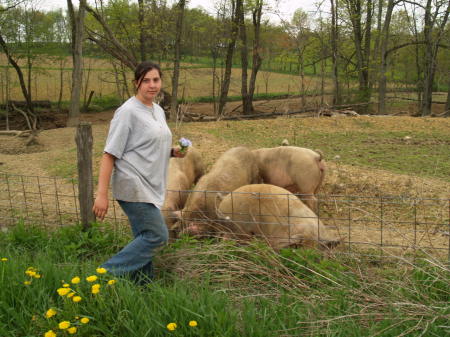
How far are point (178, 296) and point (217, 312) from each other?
0.29m

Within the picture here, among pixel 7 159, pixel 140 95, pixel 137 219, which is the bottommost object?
pixel 7 159

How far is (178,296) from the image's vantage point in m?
3.17

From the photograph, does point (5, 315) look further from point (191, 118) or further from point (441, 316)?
point (191, 118)

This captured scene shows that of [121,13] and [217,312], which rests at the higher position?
[121,13]

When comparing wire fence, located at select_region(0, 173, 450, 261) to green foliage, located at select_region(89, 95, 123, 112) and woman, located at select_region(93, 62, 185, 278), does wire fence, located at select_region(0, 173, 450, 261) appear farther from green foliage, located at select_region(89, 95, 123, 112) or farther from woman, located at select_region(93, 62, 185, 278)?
green foliage, located at select_region(89, 95, 123, 112)

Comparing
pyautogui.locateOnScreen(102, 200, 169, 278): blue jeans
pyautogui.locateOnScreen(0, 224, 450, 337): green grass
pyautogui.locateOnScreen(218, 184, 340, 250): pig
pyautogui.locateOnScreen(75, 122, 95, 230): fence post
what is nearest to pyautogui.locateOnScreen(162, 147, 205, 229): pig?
pyautogui.locateOnScreen(218, 184, 340, 250): pig

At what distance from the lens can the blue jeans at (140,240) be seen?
3678mm

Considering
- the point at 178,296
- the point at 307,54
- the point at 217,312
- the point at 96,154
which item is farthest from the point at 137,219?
the point at 307,54

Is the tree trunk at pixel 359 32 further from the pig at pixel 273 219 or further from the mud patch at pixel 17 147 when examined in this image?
the pig at pixel 273 219

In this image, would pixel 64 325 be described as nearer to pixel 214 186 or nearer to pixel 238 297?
pixel 238 297

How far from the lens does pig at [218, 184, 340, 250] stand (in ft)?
16.4

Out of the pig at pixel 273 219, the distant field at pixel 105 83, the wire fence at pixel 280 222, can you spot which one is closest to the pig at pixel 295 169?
the wire fence at pixel 280 222

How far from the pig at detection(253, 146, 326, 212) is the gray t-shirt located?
3.66 meters

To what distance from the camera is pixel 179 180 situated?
23.6ft
